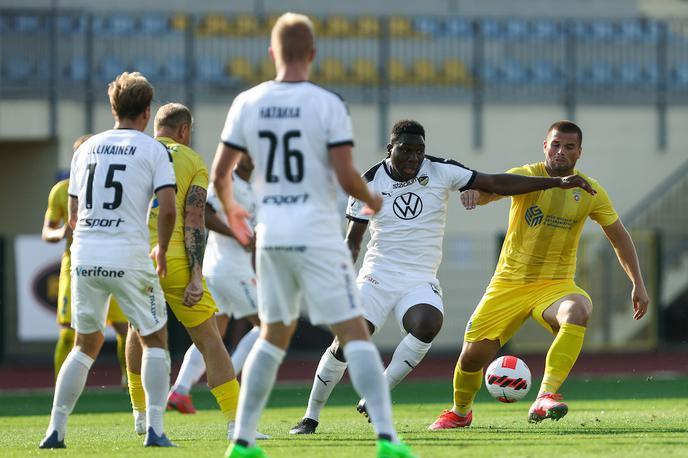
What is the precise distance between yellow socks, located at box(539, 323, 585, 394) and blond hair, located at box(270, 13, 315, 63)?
3.29m

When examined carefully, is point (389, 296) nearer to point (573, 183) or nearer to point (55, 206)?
point (573, 183)

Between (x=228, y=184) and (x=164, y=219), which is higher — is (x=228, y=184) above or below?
above

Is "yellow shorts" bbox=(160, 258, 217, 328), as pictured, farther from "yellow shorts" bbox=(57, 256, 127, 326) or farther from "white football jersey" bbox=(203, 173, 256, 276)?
"yellow shorts" bbox=(57, 256, 127, 326)

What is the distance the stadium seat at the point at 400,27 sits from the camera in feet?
82.7

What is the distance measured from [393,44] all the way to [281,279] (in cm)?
1906

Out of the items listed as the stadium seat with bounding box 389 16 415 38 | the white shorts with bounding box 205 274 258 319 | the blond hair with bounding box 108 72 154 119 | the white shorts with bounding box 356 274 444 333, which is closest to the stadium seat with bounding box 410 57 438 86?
the stadium seat with bounding box 389 16 415 38

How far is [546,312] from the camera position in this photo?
29.9 feet

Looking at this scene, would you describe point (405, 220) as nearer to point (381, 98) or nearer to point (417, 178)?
point (417, 178)

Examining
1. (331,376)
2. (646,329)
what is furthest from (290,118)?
(646,329)

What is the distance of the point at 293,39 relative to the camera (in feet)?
20.9

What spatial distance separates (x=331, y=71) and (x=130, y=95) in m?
17.1

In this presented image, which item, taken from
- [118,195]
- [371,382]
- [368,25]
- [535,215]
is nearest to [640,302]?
[535,215]

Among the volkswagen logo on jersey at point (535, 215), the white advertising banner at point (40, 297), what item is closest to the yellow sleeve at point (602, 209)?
→ the volkswagen logo on jersey at point (535, 215)

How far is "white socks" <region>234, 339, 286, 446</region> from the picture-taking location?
643cm
